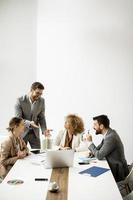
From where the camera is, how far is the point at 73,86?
5965mm

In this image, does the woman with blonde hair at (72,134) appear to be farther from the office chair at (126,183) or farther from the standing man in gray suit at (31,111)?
the office chair at (126,183)

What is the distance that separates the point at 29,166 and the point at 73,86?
108 inches

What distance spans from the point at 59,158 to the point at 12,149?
73 cm

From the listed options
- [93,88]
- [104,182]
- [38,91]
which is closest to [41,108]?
[38,91]

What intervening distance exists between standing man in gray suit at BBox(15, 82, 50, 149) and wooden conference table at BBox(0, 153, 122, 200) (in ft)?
4.89

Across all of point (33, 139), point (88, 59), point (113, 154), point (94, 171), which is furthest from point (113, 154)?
point (88, 59)

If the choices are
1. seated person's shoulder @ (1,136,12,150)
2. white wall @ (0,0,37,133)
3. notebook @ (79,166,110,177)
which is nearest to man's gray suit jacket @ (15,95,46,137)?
white wall @ (0,0,37,133)

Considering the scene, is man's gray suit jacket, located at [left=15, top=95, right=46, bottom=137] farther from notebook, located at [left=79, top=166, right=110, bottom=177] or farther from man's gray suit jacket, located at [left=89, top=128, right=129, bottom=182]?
notebook, located at [left=79, top=166, right=110, bottom=177]

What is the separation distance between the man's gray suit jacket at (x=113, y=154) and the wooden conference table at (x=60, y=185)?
1.18 ft

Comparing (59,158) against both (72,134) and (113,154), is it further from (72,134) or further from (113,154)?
(72,134)

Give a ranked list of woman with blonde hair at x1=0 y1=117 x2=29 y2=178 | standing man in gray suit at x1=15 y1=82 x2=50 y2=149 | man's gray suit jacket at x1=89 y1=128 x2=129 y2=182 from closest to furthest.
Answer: woman with blonde hair at x1=0 y1=117 x2=29 y2=178 → man's gray suit jacket at x1=89 y1=128 x2=129 y2=182 → standing man in gray suit at x1=15 y1=82 x2=50 y2=149

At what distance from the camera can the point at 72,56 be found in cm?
594

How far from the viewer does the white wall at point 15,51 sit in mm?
5848

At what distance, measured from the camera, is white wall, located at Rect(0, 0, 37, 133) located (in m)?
5.85
